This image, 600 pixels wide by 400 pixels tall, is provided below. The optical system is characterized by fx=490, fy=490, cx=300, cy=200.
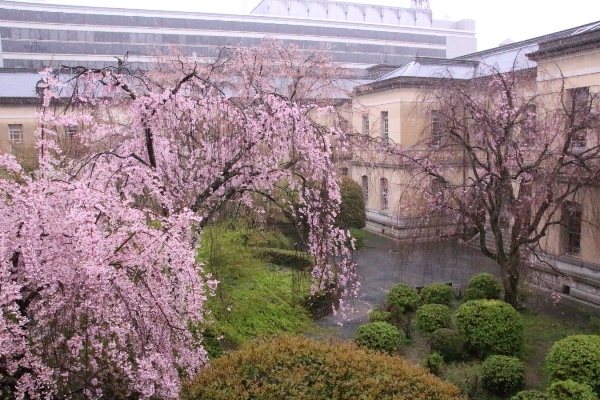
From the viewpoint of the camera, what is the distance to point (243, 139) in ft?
24.1

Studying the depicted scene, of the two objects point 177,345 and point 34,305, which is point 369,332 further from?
point 34,305

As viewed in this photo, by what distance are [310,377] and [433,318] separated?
652 cm

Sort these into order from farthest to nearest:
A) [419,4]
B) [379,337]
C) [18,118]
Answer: [419,4] → [18,118] → [379,337]

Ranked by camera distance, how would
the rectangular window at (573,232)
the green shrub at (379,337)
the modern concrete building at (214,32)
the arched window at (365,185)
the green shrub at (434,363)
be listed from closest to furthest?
the green shrub at (434,363) → the green shrub at (379,337) → the rectangular window at (573,232) → the arched window at (365,185) → the modern concrete building at (214,32)

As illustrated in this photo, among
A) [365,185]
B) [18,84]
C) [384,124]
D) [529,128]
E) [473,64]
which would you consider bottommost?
[365,185]

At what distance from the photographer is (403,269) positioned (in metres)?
15.9

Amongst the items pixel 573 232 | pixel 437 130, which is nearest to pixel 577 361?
pixel 437 130

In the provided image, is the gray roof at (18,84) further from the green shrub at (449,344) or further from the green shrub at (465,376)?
the green shrub at (465,376)

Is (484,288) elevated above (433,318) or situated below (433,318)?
above

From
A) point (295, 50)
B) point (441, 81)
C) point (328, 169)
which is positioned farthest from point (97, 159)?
point (295, 50)

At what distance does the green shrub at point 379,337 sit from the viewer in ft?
31.6

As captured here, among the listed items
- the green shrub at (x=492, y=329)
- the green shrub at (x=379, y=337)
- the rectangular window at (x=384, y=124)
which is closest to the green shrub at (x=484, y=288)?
the green shrub at (x=492, y=329)

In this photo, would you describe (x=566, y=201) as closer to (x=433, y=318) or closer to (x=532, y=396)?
(x=433, y=318)

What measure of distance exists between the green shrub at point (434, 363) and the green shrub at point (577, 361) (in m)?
1.89
